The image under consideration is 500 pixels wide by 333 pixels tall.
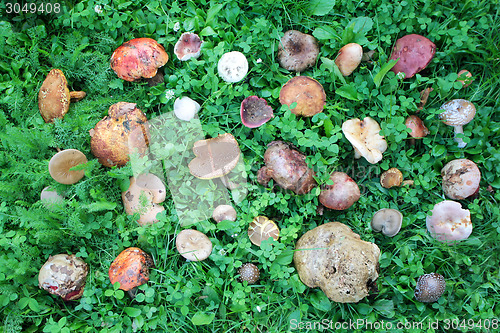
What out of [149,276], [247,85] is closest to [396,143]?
[247,85]

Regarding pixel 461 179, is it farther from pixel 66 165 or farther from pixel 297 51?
pixel 66 165

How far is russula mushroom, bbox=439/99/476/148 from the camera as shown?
3.98 metres

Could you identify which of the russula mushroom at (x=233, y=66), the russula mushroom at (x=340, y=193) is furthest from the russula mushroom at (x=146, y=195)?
the russula mushroom at (x=340, y=193)

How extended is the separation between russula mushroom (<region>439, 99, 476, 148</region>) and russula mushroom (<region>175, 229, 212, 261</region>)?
307cm

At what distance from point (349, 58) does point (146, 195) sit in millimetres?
2801

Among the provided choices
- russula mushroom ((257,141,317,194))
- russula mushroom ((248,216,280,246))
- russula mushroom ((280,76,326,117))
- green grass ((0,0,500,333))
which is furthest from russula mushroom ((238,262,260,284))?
russula mushroom ((280,76,326,117))

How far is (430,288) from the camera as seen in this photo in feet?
12.0

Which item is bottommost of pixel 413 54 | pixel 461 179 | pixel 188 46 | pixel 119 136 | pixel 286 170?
pixel 461 179

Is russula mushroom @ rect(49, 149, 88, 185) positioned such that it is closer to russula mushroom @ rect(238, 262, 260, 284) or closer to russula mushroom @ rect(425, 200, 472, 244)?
russula mushroom @ rect(238, 262, 260, 284)

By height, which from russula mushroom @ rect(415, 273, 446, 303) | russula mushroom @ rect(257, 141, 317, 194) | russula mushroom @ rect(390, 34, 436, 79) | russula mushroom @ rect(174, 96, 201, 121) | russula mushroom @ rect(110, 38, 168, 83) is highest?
russula mushroom @ rect(110, 38, 168, 83)

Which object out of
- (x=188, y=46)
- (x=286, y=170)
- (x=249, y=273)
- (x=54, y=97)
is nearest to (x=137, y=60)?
(x=188, y=46)

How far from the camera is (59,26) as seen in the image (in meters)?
4.41

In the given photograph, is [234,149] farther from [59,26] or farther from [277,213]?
[59,26]

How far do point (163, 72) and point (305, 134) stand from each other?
193 centimetres
